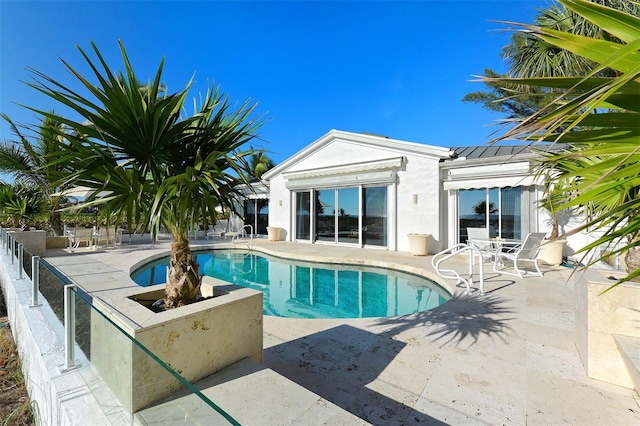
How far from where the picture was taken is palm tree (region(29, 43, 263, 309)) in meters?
2.79

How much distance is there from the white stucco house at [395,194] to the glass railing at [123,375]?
37.6 ft

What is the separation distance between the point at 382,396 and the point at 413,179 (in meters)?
12.2

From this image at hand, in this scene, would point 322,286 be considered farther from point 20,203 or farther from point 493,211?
point 20,203

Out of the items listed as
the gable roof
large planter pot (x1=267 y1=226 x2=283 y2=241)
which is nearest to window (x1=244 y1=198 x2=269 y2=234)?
the gable roof

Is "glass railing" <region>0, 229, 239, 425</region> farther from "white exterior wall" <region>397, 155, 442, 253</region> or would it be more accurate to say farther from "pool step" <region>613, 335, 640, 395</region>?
"white exterior wall" <region>397, 155, 442, 253</region>

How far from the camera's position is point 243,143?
3.85 meters

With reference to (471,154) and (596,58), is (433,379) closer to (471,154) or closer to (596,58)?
(596,58)

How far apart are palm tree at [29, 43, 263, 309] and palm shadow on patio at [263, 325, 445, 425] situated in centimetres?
170

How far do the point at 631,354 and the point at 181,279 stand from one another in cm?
521

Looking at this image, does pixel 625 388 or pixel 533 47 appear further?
pixel 533 47

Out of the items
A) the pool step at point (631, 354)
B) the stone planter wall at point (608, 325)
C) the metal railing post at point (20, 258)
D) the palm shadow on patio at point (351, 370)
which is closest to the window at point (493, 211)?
the stone planter wall at point (608, 325)

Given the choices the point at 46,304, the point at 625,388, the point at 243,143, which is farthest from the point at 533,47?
the point at 46,304

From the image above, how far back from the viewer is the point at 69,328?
3.01 m

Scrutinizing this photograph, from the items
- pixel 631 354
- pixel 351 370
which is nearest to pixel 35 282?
pixel 351 370
